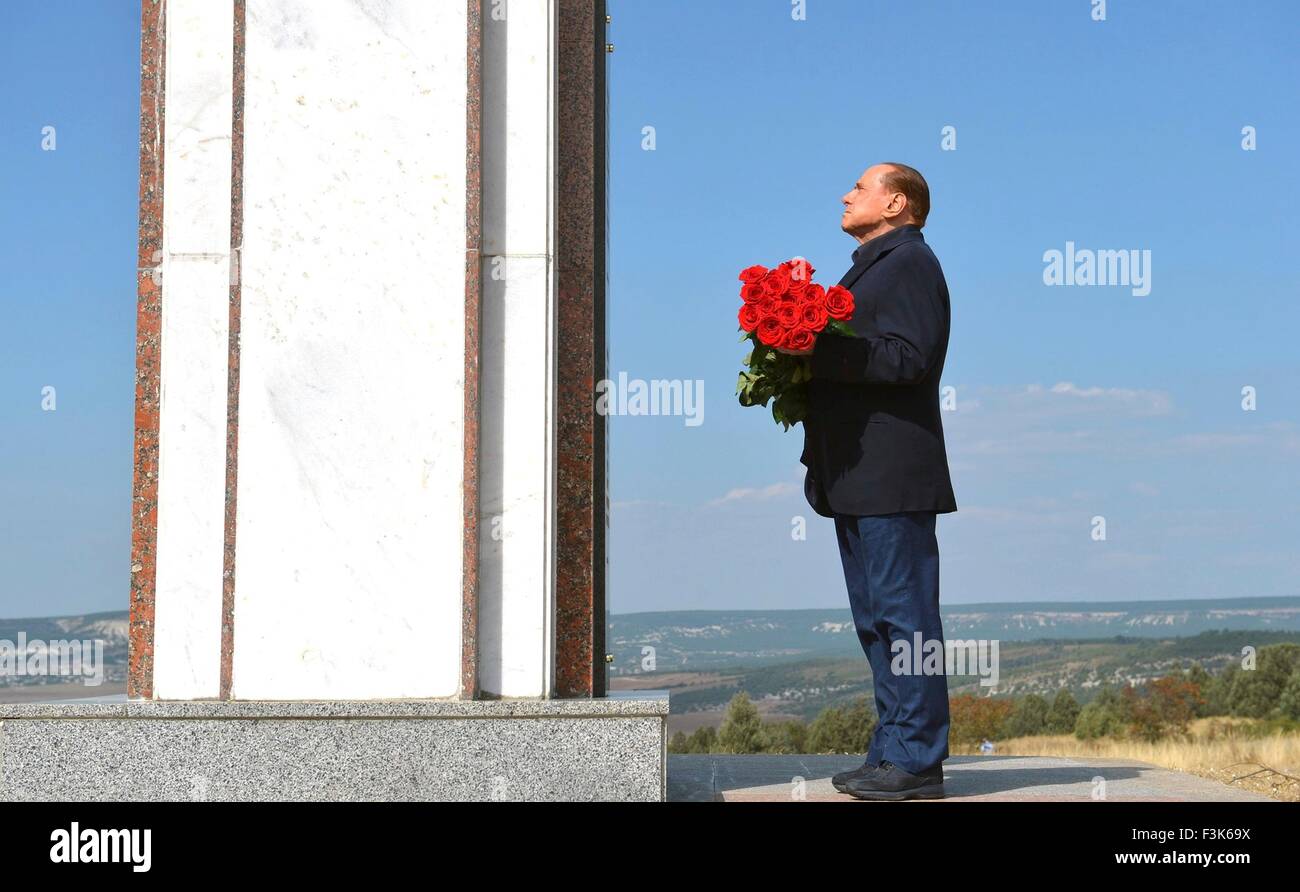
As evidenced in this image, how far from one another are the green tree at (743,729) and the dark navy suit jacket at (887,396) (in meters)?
6.42

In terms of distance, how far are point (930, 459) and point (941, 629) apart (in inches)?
29.1

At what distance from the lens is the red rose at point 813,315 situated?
5695mm

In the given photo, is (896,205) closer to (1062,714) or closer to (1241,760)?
(1241,760)

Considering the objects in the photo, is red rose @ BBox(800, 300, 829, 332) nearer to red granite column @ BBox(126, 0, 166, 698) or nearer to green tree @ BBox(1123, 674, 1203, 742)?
red granite column @ BBox(126, 0, 166, 698)

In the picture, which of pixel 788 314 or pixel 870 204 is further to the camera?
pixel 870 204

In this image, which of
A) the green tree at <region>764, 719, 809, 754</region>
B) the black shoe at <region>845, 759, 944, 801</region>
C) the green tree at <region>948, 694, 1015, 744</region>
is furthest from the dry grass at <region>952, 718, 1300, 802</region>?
the green tree at <region>948, 694, 1015, 744</region>

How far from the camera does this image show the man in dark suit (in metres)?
5.88

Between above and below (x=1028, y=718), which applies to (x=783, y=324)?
above

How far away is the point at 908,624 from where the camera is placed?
19.3 feet

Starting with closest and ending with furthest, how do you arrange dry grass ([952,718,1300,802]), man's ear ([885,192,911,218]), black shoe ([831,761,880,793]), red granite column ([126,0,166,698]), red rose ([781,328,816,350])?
red rose ([781,328,816,350]) → red granite column ([126,0,166,698]) → black shoe ([831,761,880,793]) → man's ear ([885,192,911,218]) → dry grass ([952,718,1300,802])

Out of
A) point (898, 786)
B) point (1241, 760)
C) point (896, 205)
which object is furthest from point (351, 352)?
point (1241, 760)

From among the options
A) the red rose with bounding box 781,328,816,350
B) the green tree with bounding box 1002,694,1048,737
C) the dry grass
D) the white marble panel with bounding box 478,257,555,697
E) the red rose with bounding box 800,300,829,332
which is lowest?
the green tree with bounding box 1002,694,1048,737

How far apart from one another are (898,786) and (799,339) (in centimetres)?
196
